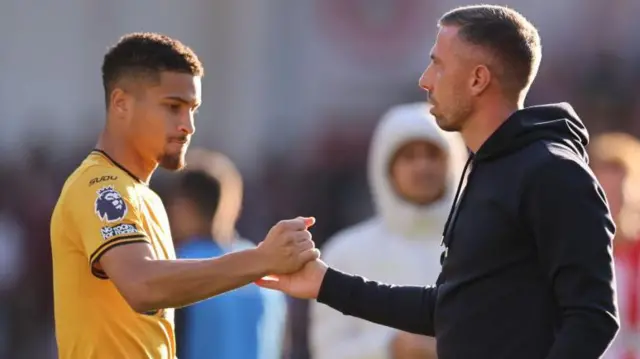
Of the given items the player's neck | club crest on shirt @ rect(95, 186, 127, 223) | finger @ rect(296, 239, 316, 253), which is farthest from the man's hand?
club crest on shirt @ rect(95, 186, 127, 223)

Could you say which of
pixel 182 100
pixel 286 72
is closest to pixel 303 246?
pixel 182 100

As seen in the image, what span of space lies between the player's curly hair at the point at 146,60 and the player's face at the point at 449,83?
33.3 inches

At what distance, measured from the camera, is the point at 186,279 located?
485 centimetres

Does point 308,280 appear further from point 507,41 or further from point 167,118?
point 507,41

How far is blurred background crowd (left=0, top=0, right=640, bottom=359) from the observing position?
15.8 meters

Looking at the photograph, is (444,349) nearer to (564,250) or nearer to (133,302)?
(564,250)

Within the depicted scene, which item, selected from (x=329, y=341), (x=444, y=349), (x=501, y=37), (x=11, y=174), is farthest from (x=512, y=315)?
(x=11, y=174)

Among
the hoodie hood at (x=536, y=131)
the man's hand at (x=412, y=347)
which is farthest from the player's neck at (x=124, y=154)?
the man's hand at (x=412, y=347)

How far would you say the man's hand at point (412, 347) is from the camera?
21.9ft

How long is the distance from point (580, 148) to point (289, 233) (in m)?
0.89

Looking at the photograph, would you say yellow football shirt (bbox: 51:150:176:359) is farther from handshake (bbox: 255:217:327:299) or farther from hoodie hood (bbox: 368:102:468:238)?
hoodie hood (bbox: 368:102:468:238)

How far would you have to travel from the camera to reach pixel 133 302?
4.82m

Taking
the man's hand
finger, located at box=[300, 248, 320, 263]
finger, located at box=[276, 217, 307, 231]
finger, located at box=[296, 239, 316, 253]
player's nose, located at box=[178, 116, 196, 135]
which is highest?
player's nose, located at box=[178, 116, 196, 135]

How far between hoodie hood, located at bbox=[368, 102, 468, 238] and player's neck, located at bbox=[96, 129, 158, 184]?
6.90 ft
